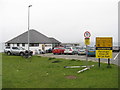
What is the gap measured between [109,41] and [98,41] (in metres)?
0.82

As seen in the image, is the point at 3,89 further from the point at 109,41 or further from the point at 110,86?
the point at 109,41

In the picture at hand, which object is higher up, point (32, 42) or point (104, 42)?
point (32, 42)

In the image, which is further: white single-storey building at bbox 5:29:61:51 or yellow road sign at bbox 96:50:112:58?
white single-storey building at bbox 5:29:61:51

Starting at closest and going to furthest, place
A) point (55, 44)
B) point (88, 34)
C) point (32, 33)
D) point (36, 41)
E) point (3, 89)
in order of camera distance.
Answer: point (3, 89)
point (88, 34)
point (36, 41)
point (32, 33)
point (55, 44)

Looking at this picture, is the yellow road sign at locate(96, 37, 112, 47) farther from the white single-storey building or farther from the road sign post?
the white single-storey building

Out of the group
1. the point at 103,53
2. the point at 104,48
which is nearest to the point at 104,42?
the point at 104,48

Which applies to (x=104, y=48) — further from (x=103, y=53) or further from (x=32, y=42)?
(x=32, y=42)

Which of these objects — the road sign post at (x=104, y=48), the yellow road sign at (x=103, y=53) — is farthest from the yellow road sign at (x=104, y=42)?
the yellow road sign at (x=103, y=53)

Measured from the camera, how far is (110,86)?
621 centimetres

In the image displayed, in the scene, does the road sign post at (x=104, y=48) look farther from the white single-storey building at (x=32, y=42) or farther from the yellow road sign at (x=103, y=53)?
the white single-storey building at (x=32, y=42)

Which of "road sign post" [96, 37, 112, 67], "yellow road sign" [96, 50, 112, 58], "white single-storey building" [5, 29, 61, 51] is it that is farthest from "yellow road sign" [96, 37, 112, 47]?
"white single-storey building" [5, 29, 61, 51]

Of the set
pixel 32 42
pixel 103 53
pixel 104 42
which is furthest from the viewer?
pixel 32 42

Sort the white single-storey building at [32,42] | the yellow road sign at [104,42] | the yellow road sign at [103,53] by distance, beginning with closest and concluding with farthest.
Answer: the yellow road sign at [103,53] → the yellow road sign at [104,42] → the white single-storey building at [32,42]

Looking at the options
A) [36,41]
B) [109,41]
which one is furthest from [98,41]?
[36,41]
